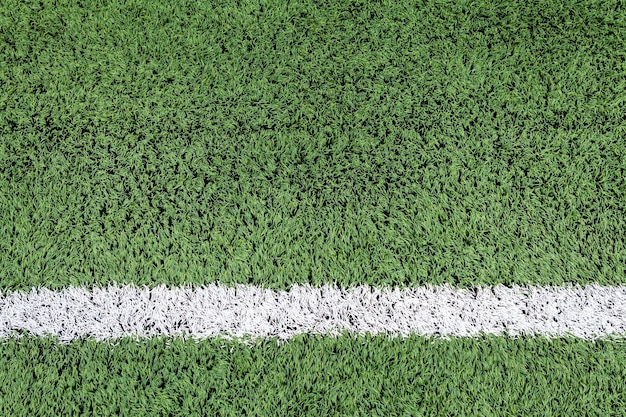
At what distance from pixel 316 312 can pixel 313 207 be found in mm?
345

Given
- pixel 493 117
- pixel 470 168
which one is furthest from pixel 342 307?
pixel 493 117

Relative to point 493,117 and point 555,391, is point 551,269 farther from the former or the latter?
point 493,117

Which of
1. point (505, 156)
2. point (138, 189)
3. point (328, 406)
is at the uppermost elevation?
point (505, 156)

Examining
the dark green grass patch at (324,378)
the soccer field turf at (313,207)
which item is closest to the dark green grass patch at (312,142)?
the soccer field turf at (313,207)

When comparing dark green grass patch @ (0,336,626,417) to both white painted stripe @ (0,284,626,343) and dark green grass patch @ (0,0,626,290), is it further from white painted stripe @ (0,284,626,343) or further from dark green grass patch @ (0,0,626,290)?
dark green grass patch @ (0,0,626,290)

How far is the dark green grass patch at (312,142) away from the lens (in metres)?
1.38

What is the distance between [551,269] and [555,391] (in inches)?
14.9

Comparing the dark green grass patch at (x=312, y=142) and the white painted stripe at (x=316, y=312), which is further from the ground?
the dark green grass patch at (x=312, y=142)

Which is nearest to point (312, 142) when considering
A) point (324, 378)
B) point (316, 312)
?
point (316, 312)

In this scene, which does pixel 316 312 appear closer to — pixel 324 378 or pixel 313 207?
pixel 324 378

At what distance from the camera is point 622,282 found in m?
1.36

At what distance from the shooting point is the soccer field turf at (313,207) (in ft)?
4.32

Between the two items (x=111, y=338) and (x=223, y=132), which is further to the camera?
(x=223, y=132)

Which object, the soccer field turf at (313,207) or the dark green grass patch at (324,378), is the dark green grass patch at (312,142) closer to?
the soccer field turf at (313,207)
